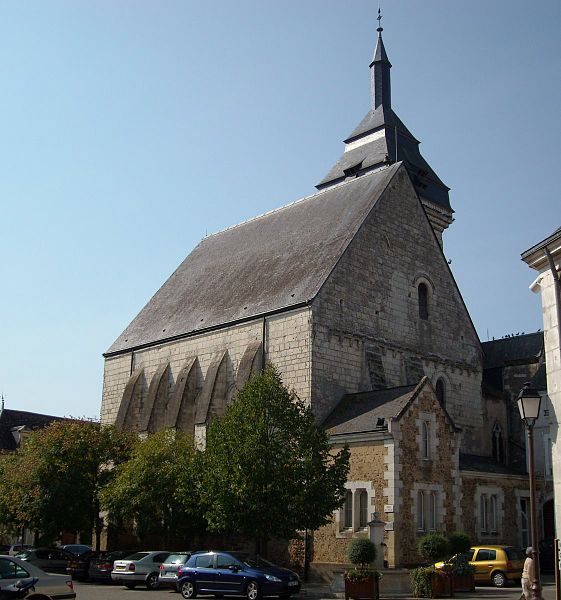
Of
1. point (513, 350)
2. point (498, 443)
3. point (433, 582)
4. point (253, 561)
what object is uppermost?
point (513, 350)

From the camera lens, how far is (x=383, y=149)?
4850 centimetres

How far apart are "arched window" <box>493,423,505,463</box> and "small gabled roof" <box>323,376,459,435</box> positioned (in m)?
8.77

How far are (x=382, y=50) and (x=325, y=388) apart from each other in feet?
107

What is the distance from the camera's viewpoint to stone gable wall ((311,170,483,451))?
2944cm

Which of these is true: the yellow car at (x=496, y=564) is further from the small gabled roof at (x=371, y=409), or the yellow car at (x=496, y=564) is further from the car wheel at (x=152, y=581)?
the car wheel at (x=152, y=581)

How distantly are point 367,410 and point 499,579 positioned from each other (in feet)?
22.1

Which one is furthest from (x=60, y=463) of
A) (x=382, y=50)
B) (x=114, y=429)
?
(x=382, y=50)

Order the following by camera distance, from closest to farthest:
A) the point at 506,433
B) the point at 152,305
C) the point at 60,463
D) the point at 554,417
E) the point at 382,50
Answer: the point at 554,417 < the point at 60,463 < the point at 506,433 < the point at 152,305 < the point at 382,50

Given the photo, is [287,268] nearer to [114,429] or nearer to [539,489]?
[114,429]

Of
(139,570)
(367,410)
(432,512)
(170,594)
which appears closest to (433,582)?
(432,512)

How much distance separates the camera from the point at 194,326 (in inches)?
1395

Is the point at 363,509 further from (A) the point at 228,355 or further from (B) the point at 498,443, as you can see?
(B) the point at 498,443

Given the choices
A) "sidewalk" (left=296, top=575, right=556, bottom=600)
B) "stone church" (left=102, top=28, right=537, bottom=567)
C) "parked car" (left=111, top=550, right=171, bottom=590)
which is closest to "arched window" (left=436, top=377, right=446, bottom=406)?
"stone church" (left=102, top=28, right=537, bottom=567)

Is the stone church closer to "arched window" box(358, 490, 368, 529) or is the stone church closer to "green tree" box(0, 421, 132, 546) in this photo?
"arched window" box(358, 490, 368, 529)
